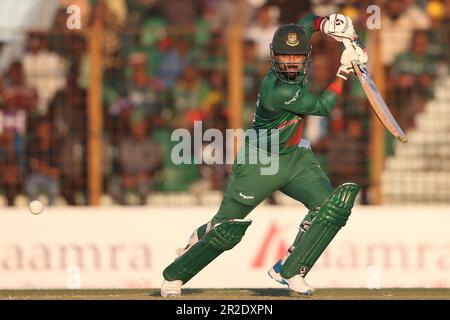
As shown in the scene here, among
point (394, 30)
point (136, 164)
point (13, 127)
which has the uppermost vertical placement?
point (394, 30)

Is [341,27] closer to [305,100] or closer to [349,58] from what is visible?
[349,58]

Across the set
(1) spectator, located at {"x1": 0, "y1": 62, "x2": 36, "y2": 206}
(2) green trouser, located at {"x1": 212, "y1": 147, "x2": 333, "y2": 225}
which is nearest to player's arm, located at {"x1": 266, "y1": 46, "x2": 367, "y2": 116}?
(2) green trouser, located at {"x1": 212, "y1": 147, "x2": 333, "y2": 225}

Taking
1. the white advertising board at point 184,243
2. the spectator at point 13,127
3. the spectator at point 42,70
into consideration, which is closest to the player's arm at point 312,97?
the white advertising board at point 184,243

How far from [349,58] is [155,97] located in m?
4.83

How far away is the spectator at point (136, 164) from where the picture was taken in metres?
13.0

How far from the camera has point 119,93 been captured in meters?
13.4

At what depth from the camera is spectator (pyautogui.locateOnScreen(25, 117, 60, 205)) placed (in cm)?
1308

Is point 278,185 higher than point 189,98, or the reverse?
point 189,98

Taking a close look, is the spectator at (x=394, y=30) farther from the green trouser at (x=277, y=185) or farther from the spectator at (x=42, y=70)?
the green trouser at (x=277, y=185)

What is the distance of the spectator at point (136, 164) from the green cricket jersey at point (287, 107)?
3957 millimetres

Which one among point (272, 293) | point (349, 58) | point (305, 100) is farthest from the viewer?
point (272, 293)

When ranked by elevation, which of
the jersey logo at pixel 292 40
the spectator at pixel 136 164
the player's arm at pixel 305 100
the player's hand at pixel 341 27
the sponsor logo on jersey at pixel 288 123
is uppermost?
the player's hand at pixel 341 27

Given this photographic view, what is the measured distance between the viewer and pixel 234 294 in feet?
31.6

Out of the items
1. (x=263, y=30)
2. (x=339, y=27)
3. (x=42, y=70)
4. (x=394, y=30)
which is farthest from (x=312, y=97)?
(x=42, y=70)
